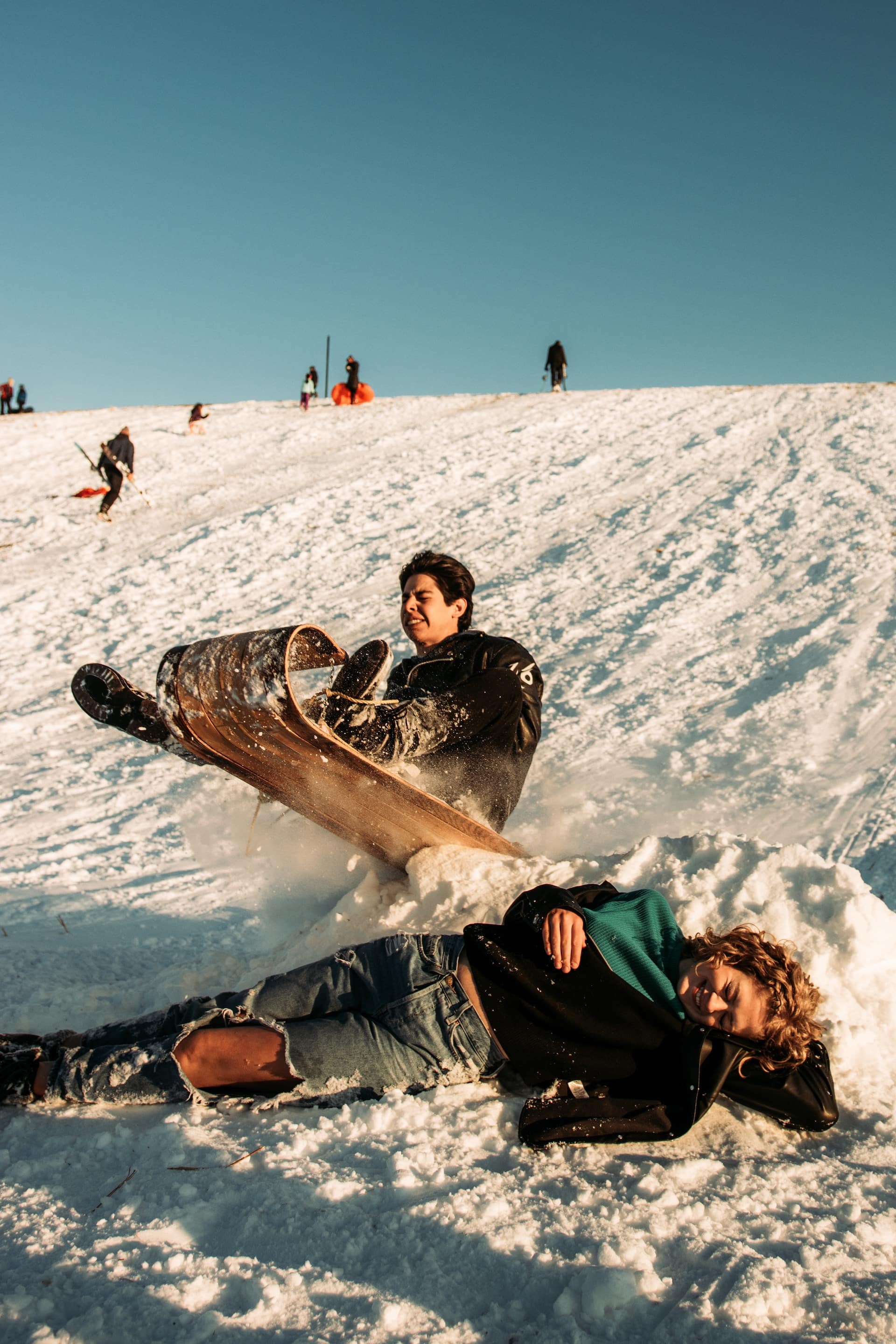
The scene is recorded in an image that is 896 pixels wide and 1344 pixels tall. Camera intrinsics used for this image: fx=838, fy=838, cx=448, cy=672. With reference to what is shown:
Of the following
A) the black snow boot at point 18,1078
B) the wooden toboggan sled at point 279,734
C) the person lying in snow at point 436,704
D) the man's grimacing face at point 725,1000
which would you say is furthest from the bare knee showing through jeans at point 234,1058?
the man's grimacing face at point 725,1000

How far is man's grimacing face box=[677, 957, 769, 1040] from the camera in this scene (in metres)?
2.05

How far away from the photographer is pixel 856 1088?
2.24 metres

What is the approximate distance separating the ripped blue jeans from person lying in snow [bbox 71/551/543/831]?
2.50ft

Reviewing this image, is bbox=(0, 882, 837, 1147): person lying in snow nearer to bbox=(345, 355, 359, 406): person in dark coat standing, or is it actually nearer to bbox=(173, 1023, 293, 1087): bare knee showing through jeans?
bbox=(173, 1023, 293, 1087): bare knee showing through jeans

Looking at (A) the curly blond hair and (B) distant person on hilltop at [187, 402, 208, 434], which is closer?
(A) the curly blond hair

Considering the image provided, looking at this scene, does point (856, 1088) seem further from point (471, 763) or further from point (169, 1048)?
point (169, 1048)

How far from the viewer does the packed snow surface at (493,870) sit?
1.60m

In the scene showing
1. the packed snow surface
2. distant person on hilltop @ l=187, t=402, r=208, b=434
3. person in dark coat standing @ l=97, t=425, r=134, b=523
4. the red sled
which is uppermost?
the red sled

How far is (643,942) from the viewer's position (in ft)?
7.53

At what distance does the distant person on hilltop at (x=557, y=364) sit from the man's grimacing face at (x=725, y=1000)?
71.1 feet

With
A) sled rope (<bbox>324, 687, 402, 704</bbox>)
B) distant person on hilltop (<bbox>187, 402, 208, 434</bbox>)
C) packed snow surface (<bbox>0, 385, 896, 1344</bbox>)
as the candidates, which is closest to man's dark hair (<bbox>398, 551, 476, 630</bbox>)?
sled rope (<bbox>324, 687, 402, 704</bbox>)

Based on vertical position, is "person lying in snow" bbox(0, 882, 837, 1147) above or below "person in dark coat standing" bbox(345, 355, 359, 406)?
below

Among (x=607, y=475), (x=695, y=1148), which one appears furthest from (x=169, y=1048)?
(x=607, y=475)

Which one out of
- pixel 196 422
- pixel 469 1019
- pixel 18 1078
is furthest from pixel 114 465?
pixel 469 1019
